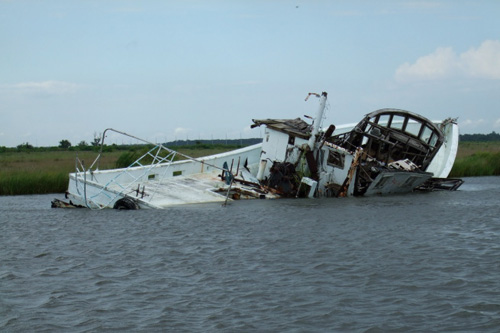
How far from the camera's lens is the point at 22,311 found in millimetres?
9484

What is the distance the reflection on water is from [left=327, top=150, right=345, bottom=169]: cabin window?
4.39m

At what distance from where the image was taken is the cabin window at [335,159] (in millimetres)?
23797

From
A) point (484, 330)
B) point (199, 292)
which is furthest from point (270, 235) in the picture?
point (484, 330)

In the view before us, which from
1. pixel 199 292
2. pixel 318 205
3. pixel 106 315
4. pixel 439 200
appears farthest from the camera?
pixel 439 200

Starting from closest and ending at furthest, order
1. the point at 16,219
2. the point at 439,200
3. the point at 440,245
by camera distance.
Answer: the point at 440,245 < the point at 16,219 < the point at 439,200

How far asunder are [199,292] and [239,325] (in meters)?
1.76

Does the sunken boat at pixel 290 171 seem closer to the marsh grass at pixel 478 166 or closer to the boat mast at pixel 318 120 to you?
the boat mast at pixel 318 120

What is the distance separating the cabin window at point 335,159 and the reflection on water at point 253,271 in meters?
4.39

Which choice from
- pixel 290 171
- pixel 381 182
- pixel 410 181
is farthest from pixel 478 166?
pixel 290 171

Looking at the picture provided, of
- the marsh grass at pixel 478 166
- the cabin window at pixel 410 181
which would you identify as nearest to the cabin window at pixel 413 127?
the cabin window at pixel 410 181

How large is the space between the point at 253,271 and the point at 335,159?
507 inches

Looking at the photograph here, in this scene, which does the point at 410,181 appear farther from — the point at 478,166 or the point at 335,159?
the point at 478,166

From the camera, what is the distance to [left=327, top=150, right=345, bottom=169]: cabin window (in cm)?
2380

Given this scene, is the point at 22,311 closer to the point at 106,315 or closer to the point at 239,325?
the point at 106,315
